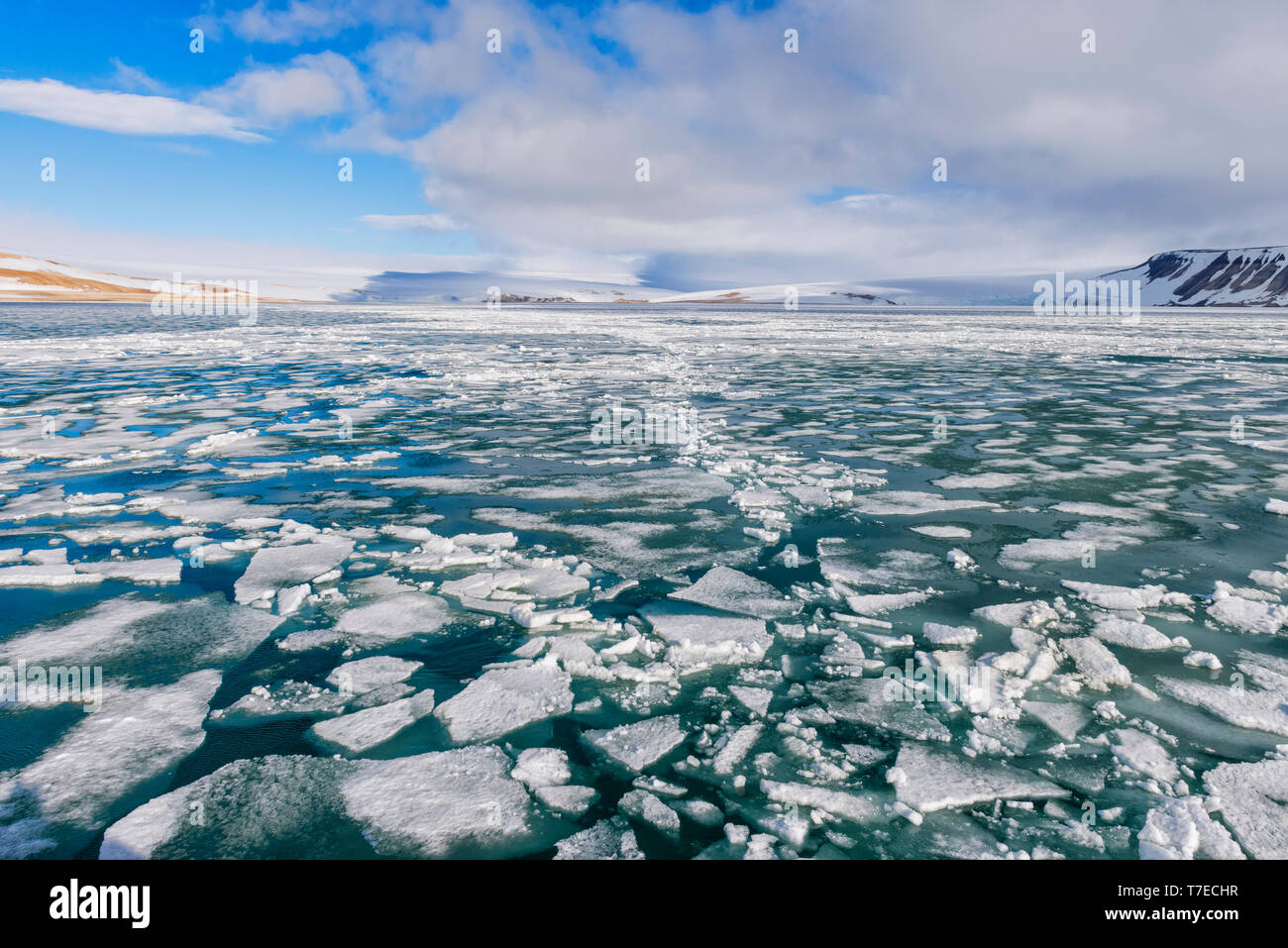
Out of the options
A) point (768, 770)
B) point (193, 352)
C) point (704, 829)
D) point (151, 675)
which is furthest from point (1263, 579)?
point (193, 352)

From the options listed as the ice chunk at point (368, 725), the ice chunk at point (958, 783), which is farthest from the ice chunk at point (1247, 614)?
the ice chunk at point (368, 725)

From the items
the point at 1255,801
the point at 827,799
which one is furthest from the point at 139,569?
the point at 1255,801

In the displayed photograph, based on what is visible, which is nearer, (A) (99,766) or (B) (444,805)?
(B) (444,805)

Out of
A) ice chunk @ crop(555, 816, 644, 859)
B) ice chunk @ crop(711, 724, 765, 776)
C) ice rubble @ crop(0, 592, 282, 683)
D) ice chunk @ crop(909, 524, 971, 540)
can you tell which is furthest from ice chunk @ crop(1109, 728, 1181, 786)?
ice rubble @ crop(0, 592, 282, 683)

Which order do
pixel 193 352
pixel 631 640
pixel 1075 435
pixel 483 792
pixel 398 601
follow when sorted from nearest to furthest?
1. pixel 483 792
2. pixel 631 640
3. pixel 398 601
4. pixel 1075 435
5. pixel 193 352

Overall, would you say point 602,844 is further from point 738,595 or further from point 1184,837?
point 738,595

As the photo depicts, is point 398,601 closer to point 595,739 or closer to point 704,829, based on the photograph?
point 595,739

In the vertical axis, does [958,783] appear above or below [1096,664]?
below
